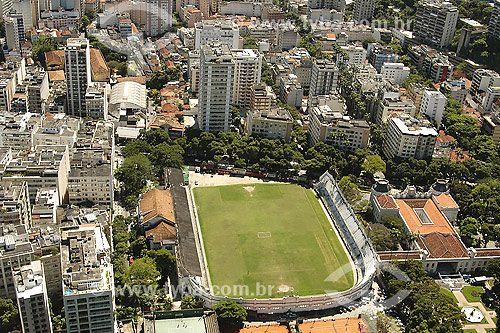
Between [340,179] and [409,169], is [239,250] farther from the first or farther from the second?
[409,169]

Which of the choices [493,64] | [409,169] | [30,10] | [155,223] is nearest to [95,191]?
[155,223]

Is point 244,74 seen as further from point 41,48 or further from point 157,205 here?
point 41,48

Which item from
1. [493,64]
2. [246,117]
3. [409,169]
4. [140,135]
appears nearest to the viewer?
[409,169]

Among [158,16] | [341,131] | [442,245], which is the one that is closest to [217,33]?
[158,16]

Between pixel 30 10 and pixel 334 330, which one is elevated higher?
pixel 30 10

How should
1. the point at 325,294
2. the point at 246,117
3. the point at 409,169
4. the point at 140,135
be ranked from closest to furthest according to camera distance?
the point at 325,294 < the point at 409,169 < the point at 140,135 < the point at 246,117
